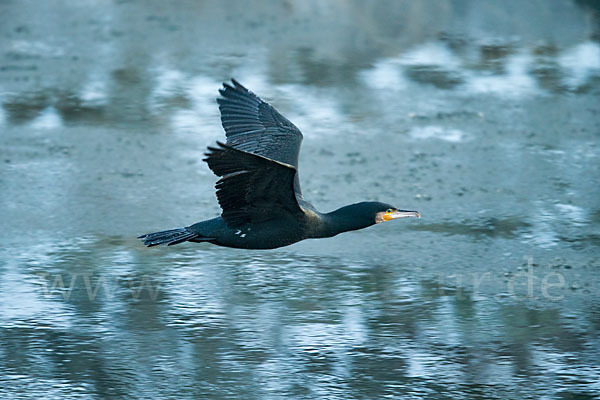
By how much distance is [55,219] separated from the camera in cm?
740

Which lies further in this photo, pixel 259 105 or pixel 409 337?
pixel 259 105

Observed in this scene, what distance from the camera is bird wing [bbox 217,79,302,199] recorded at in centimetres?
629

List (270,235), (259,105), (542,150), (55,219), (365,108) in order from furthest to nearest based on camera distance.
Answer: (365,108) → (542,150) → (55,219) → (259,105) → (270,235)

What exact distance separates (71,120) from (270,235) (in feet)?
13.1

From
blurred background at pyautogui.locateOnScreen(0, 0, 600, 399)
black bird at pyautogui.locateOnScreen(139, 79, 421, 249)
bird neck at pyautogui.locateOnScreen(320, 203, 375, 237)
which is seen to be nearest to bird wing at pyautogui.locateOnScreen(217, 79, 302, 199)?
black bird at pyautogui.locateOnScreen(139, 79, 421, 249)

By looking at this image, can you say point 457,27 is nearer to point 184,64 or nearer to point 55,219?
point 184,64

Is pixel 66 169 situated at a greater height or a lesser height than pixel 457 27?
lesser

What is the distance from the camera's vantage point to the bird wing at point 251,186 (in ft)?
15.9

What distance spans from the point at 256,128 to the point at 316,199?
135 cm

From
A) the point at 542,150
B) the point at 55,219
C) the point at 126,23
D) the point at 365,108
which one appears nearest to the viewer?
the point at 55,219

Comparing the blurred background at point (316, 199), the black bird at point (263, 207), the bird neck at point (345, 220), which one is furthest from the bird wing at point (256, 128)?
the blurred background at point (316, 199)

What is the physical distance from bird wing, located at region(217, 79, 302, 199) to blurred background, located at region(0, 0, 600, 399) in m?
0.77

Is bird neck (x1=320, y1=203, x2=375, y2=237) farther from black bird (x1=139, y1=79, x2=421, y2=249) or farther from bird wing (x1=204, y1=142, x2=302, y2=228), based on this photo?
bird wing (x1=204, y1=142, x2=302, y2=228)

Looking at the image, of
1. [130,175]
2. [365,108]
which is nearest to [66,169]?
[130,175]
